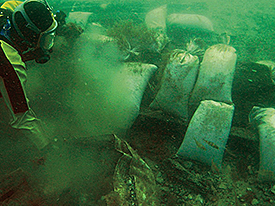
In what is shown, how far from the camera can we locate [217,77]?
2.29 metres

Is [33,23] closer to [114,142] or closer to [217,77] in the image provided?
[114,142]

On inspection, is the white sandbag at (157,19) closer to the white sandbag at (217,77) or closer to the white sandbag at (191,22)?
the white sandbag at (191,22)

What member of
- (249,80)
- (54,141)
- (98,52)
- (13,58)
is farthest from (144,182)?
(249,80)

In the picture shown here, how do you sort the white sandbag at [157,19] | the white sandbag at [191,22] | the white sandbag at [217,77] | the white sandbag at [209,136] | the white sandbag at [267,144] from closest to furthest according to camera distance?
the white sandbag at [267,144]
the white sandbag at [209,136]
the white sandbag at [217,77]
the white sandbag at [191,22]
the white sandbag at [157,19]

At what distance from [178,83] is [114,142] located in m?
1.15

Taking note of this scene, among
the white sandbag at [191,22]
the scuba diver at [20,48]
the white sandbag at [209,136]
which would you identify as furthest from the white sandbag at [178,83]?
the white sandbag at [191,22]

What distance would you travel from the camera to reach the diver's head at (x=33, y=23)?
152 centimetres

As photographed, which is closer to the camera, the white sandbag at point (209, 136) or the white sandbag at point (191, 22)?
the white sandbag at point (209, 136)

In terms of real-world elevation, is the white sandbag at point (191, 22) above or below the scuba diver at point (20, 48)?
below

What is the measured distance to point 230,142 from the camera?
223 centimetres

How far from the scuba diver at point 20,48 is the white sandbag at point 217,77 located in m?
1.83

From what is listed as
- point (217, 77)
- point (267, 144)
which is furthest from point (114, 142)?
point (267, 144)

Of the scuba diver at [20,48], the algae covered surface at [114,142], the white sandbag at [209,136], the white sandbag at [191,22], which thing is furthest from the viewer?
the white sandbag at [191,22]

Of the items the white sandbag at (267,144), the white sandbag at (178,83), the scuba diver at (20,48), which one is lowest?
the white sandbag at (267,144)
